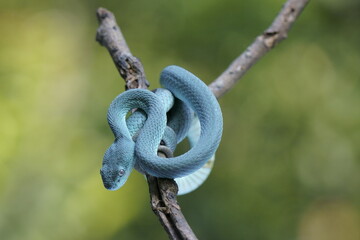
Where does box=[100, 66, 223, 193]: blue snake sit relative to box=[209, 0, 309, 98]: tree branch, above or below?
below

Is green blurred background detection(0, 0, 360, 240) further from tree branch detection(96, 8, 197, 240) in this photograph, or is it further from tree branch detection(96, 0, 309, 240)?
tree branch detection(96, 8, 197, 240)

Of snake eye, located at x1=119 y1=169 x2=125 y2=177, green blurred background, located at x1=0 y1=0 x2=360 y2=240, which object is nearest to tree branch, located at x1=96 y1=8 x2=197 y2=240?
snake eye, located at x1=119 y1=169 x2=125 y2=177

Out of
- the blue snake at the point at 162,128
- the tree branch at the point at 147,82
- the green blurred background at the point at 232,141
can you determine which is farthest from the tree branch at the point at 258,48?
the green blurred background at the point at 232,141

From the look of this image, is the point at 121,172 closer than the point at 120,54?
Yes

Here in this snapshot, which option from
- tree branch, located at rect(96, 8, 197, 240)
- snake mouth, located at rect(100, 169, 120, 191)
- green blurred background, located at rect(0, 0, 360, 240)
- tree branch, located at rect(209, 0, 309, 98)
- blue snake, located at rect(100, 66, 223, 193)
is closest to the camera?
tree branch, located at rect(96, 8, 197, 240)

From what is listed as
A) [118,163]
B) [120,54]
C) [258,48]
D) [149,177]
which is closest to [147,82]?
[120,54]

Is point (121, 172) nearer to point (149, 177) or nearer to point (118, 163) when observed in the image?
point (118, 163)

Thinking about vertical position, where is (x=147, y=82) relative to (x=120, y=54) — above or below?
below
